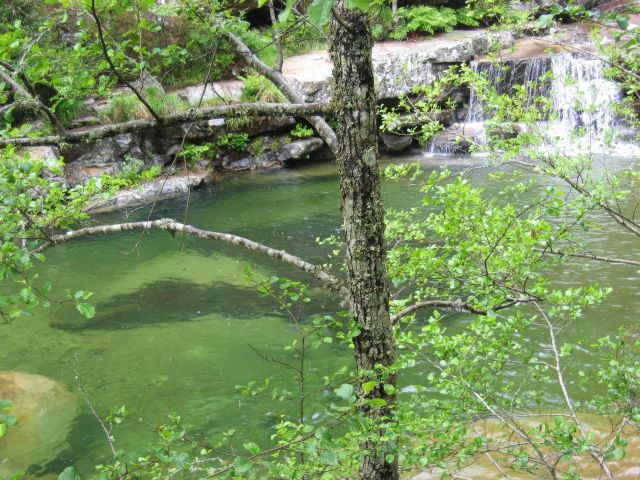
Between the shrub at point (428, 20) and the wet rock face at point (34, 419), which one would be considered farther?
the shrub at point (428, 20)

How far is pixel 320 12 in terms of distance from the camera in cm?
106

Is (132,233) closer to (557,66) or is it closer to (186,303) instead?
(186,303)

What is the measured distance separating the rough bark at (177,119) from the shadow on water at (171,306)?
5453 millimetres

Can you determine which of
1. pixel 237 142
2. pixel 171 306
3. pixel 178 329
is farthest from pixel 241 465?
pixel 237 142

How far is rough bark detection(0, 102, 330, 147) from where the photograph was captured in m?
2.39

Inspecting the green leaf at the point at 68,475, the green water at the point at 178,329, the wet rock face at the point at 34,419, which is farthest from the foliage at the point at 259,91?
the green leaf at the point at 68,475

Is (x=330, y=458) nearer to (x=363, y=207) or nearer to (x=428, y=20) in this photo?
(x=363, y=207)

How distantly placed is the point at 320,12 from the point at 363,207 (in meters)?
1.50

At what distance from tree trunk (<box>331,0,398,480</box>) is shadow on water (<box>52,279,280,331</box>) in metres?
5.15

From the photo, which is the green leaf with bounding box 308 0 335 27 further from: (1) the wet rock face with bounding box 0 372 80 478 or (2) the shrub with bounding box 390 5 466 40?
(2) the shrub with bounding box 390 5 466 40

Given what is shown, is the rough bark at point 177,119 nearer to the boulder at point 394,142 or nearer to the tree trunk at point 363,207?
the tree trunk at point 363,207

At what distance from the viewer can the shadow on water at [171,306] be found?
778 cm

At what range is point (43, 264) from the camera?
10.2 metres

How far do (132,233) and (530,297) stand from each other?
1064cm
